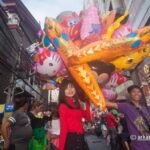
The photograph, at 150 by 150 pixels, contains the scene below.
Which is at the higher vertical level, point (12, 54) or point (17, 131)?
point (12, 54)

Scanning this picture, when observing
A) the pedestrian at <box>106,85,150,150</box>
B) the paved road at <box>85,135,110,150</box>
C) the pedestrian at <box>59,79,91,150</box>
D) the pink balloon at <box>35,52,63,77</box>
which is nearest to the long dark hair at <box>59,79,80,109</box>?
the pedestrian at <box>59,79,91,150</box>

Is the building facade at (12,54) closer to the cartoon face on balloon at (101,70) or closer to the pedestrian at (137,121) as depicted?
the cartoon face on balloon at (101,70)

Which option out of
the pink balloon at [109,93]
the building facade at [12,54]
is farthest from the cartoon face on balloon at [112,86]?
the building facade at [12,54]

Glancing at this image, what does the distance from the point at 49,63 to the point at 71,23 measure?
85cm

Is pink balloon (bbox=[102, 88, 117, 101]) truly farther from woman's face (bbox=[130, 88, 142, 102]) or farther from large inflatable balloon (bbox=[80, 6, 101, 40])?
large inflatable balloon (bbox=[80, 6, 101, 40])

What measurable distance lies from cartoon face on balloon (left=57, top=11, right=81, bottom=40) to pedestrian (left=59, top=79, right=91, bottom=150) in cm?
119

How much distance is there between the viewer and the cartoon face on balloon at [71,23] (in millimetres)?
3598

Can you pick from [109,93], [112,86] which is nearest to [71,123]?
[109,93]

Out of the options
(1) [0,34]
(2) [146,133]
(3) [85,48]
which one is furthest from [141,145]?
(1) [0,34]

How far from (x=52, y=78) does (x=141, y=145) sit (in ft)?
6.36

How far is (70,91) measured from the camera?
9.33 feet

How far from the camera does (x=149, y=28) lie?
3258 millimetres

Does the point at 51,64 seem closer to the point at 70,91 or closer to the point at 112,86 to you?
the point at 70,91

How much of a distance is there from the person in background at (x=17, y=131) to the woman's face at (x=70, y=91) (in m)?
0.76
